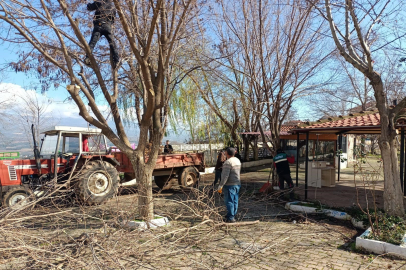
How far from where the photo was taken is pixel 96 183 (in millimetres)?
8789

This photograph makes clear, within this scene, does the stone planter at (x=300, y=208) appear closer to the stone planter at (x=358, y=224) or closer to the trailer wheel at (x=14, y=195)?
the stone planter at (x=358, y=224)

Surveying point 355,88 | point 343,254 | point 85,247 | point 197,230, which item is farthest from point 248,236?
point 355,88

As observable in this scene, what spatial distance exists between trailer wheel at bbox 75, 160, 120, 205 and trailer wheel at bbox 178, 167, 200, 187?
3146 millimetres

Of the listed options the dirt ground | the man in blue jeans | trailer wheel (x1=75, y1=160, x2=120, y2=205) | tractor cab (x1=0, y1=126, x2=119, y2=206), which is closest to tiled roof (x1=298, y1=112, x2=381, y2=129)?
the dirt ground

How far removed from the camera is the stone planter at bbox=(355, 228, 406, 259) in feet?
16.5

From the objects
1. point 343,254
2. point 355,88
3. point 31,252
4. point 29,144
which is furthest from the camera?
point 355,88

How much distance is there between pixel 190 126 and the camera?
58.9 ft

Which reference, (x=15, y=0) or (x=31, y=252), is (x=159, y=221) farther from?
(x=15, y=0)

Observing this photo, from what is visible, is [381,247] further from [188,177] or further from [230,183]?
[188,177]

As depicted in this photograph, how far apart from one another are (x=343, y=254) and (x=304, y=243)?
2.23ft

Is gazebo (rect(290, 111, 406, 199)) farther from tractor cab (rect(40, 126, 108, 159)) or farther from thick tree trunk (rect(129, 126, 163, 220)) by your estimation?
tractor cab (rect(40, 126, 108, 159))

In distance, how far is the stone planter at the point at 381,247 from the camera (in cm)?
502

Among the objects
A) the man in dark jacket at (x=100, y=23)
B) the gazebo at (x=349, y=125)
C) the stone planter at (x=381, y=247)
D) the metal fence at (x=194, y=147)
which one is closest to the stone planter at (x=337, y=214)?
the gazebo at (x=349, y=125)

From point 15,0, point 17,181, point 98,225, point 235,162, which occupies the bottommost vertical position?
point 98,225
